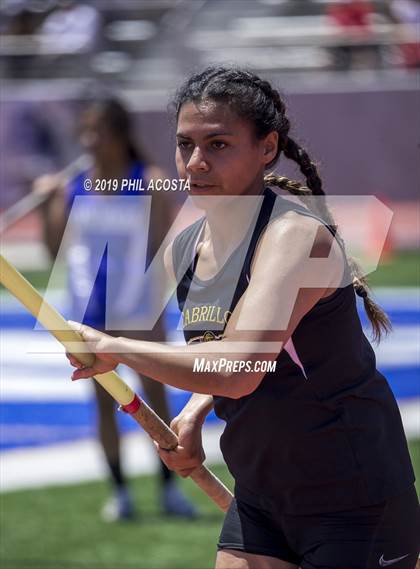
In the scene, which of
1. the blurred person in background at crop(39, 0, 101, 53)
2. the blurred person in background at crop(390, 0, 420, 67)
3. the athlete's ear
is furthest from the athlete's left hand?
the blurred person in background at crop(39, 0, 101, 53)

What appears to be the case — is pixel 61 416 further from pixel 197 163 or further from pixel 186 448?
pixel 197 163

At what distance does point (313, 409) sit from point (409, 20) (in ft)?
53.1

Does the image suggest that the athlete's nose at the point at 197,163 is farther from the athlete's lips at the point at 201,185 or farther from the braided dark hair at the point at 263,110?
the braided dark hair at the point at 263,110

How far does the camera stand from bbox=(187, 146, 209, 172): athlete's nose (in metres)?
2.89

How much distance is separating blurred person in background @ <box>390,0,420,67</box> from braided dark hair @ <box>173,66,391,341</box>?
586 inches

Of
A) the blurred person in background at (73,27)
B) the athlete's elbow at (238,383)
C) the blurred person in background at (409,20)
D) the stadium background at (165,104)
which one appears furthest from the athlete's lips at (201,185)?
the blurred person in background at (73,27)

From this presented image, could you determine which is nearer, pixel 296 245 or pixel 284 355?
pixel 296 245

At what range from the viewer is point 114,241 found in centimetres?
629

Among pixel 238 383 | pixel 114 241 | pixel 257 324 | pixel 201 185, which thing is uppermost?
pixel 114 241

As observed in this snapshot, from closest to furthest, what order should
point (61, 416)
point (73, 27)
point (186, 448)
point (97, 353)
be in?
point (97, 353), point (186, 448), point (61, 416), point (73, 27)

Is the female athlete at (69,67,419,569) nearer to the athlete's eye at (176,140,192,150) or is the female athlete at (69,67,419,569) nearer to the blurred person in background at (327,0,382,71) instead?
the athlete's eye at (176,140,192,150)

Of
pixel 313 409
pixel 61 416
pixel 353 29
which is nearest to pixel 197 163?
pixel 313 409

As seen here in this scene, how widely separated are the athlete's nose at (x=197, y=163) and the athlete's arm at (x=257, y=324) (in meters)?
0.22

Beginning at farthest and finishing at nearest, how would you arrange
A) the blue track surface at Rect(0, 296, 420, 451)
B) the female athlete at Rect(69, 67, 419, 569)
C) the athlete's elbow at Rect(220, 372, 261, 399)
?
the blue track surface at Rect(0, 296, 420, 451)
the female athlete at Rect(69, 67, 419, 569)
the athlete's elbow at Rect(220, 372, 261, 399)
